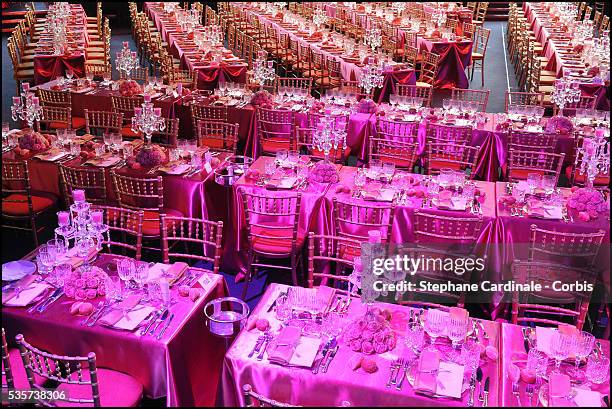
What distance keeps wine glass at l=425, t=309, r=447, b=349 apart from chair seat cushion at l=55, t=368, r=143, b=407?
1.47 meters

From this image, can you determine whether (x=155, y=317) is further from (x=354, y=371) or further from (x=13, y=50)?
(x=13, y=50)

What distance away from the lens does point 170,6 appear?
14312 mm

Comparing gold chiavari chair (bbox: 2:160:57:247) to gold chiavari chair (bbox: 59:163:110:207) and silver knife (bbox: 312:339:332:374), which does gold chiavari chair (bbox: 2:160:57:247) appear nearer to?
gold chiavari chair (bbox: 59:163:110:207)

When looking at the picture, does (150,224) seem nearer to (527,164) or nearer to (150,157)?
(150,157)

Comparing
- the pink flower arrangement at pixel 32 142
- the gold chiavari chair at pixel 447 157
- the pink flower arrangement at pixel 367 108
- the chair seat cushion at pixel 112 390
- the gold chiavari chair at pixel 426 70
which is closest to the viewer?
the chair seat cushion at pixel 112 390

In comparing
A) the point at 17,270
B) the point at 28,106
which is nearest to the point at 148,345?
the point at 17,270

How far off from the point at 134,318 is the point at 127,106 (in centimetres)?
449

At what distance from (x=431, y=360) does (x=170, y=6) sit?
43.2ft

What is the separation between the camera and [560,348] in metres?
2.88

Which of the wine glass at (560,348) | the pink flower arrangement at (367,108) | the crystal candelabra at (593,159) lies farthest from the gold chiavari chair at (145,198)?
the crystal candelabra at (593,159)

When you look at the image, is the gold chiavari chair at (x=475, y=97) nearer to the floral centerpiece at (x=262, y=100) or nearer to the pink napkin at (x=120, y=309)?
the floral centerpiece at (x=262, y=100)

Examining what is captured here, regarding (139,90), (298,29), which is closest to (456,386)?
(139,90)

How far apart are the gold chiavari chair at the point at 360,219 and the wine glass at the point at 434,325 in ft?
3.98

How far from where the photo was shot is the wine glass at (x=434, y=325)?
119 inches
